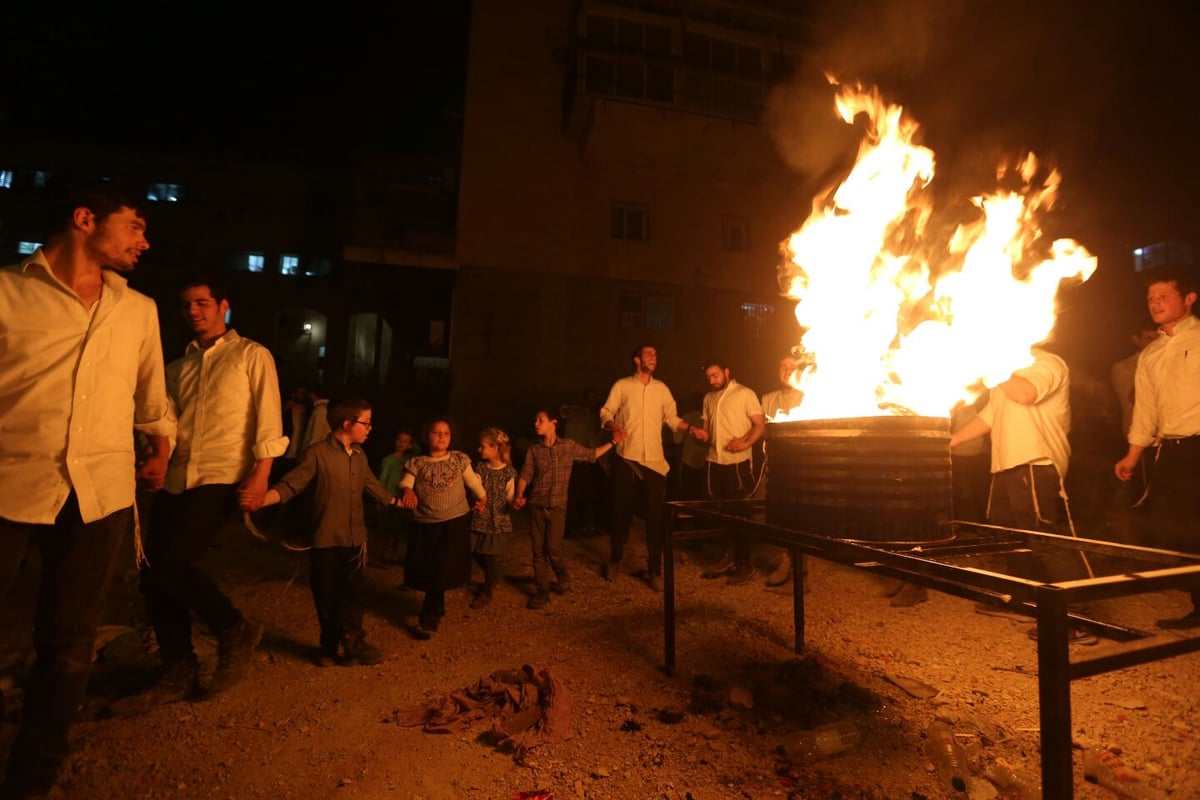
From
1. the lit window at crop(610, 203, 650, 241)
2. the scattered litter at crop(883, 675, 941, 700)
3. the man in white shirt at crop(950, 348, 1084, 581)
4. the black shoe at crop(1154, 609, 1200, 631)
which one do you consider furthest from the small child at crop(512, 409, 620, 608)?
the lit window at crop(610, 203, 650, 241)

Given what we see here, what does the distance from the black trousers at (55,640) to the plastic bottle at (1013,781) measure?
3.82 meters

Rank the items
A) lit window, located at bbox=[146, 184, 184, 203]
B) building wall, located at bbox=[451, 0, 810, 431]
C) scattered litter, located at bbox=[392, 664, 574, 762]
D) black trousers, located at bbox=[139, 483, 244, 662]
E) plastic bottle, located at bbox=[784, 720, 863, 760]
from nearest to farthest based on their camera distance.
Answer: plastic bottle, located at bbox=[784, 720, 863, 760], scattered litter, located at bbox=[392, 664, 574, 762], black trousers, located at bbox=[139, 483, 244, 662], building wall, located at bbox=[451, 0, 810, 431], lit window, located at bbox=[146, 184, 184, 203]

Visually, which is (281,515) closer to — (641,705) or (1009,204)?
(641,705)

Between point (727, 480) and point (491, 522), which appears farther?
point (727, 480)

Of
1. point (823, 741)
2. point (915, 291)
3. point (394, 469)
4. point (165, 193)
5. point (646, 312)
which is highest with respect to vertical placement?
point (165, 193)

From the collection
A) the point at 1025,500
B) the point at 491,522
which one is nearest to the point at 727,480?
the point at 491,522

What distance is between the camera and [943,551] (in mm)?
2443

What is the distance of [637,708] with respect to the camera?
133 inches

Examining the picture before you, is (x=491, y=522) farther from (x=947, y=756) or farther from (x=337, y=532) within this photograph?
(x=947, y=756)

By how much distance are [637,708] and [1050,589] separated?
7.77 feet

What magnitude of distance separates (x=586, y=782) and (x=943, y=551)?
1841 mm

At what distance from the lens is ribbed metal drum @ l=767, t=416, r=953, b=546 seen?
2592mm

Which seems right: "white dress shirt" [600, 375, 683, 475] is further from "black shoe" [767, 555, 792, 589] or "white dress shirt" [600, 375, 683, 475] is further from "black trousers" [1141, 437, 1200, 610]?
"black trousers" [1141, 437, 1200, 610]

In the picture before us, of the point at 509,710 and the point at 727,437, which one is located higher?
→ the point at 727,437
